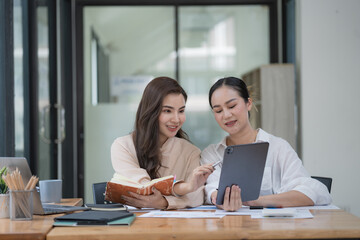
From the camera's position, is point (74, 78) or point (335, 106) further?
point (74, 78)

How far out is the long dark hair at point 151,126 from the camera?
8.98 ft

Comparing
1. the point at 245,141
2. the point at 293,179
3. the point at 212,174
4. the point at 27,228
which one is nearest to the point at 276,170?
the point at 293,179

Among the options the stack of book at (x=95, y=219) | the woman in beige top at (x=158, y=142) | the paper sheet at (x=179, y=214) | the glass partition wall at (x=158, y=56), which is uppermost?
the glass partition wall at (x=158, y=56)

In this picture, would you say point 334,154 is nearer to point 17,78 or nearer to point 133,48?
point 133,48

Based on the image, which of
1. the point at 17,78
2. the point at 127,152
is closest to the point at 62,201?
the point at 127,152

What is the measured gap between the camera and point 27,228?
189cm

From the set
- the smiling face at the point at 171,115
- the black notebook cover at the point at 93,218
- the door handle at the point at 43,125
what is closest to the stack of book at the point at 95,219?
the black notebook cover at the point at 93,218

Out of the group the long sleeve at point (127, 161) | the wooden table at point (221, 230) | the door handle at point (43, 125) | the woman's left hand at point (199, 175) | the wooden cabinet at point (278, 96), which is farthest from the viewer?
the wooden cabinet at point (278, 96)

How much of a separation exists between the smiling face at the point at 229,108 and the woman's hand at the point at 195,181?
480 mm

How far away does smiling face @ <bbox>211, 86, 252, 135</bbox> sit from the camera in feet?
9.04

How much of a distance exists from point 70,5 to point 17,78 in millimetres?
2115

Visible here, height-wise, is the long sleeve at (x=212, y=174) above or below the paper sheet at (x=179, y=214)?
above

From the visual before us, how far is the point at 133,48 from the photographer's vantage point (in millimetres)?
6043

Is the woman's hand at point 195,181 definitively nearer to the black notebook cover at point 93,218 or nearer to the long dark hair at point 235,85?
the black notebook cover at point 93,218
